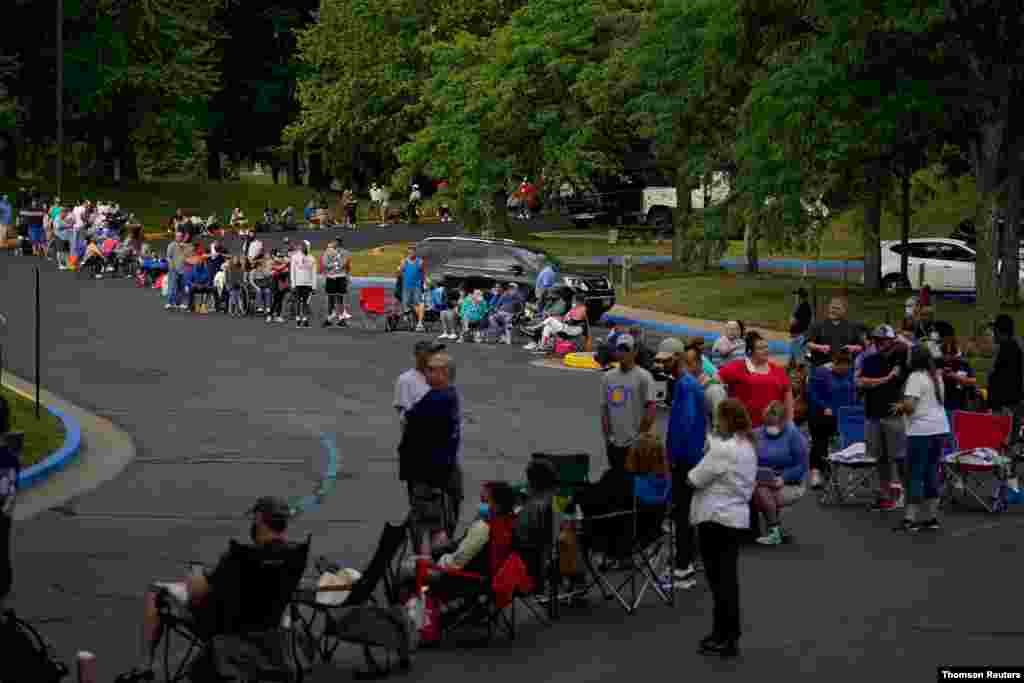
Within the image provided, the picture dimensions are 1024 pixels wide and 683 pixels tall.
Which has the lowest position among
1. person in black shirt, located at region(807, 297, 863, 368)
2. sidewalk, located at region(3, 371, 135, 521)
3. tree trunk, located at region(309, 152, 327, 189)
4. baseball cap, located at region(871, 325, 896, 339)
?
sidewalk, located at region(3, 371, 135, 521)

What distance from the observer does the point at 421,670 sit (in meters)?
12.8

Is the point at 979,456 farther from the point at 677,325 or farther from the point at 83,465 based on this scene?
the point at 677,325

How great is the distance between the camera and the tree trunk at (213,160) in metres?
88.1

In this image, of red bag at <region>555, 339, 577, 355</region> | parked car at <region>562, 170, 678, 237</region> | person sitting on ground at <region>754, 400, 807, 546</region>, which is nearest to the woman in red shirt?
person sitting on ground at <region>754, 400, 807, 546</region>

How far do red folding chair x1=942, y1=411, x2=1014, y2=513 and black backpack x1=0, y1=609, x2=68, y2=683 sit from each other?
35.2 feet

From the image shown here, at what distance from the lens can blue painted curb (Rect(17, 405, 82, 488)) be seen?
20719 millimetres

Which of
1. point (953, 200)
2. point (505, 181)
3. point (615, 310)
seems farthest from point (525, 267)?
point (953, 200)

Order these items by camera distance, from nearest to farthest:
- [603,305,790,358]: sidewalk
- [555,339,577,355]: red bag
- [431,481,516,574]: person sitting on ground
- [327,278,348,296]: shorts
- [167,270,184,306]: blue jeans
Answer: [431,481,516,574]: person sitting on ground
[555,339,577,355]: red bag
[603,305,790,358]: sidewalk
[327,278,348,296]: shorts
[167,270,184,306]: blue jeans

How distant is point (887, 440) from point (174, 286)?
2598 cm

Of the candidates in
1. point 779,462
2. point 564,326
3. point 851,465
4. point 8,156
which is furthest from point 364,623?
point 8,156

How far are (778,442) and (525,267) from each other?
25.0 m

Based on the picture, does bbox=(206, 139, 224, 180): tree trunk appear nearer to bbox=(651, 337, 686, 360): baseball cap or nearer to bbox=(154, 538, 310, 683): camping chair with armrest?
bbox=(651, 337, 686, 360): baseball cap

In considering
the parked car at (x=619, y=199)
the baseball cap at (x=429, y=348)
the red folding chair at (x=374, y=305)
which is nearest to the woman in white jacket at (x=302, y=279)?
the red folding chair at (x=374, y=305)

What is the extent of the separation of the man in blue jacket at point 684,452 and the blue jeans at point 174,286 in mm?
27972
